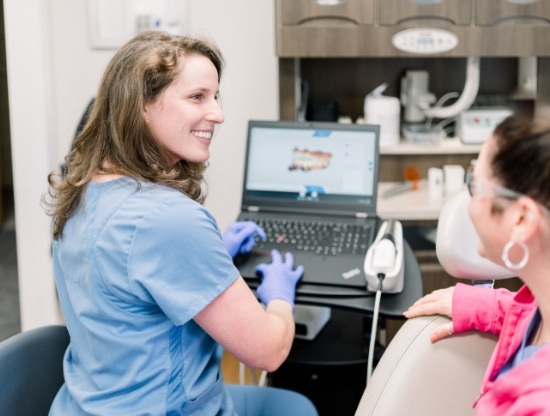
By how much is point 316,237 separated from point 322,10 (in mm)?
845

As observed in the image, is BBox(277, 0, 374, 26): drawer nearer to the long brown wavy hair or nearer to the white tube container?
the white tube container

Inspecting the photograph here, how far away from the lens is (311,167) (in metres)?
1.90

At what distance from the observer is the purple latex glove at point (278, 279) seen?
58.4 inches

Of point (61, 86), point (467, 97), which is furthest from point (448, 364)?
point (61, 86)

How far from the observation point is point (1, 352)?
1.25m

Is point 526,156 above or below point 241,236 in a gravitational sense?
above

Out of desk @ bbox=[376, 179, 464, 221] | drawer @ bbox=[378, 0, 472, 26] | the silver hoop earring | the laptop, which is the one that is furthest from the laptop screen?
the silver hoop earring

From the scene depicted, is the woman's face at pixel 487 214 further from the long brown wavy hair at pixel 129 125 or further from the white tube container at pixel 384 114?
the white tube container at pixel 384 114

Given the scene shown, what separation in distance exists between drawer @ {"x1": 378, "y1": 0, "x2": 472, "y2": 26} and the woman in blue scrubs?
102 centimetres

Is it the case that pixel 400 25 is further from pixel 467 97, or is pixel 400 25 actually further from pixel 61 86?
pixel 61 86

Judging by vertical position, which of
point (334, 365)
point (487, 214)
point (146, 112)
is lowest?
point (334, 365)

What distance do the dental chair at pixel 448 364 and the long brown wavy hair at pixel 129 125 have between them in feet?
1.55

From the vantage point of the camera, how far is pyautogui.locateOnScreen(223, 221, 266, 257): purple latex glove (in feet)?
5.44

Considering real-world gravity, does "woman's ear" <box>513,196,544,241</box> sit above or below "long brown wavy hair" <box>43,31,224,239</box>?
below
